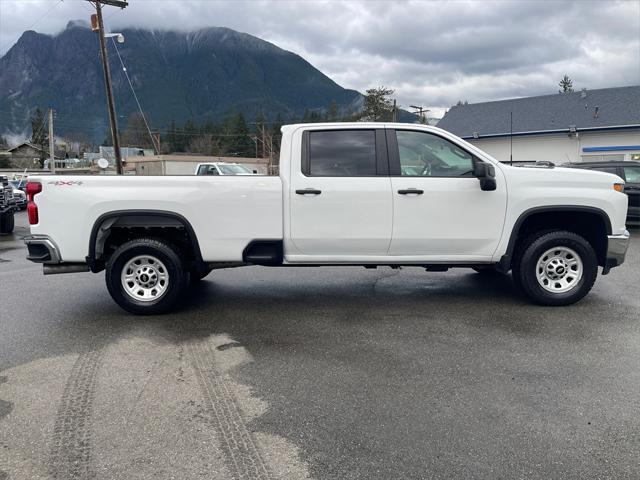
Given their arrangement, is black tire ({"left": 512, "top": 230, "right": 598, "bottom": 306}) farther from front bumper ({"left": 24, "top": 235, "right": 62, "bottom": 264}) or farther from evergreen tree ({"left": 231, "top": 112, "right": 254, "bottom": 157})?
evergreen tree ({"left": 231, "top": 112, "right": 254, "bottom": 157})

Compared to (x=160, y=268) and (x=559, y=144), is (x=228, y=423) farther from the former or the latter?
(x=559, y=144)

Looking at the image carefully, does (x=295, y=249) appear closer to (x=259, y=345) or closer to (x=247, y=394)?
(x=259, y=345)

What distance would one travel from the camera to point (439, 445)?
319 cm

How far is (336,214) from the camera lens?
5.73m

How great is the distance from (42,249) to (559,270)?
5.72 meters

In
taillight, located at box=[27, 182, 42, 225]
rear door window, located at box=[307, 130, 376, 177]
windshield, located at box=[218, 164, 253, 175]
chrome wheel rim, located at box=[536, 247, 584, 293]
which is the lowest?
chrome wheel rim, located at box=[536, 247, 584, 293]

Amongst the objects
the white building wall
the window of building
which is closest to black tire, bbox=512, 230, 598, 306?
the window of building

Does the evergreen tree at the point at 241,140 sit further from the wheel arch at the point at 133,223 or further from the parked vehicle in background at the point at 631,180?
the wheel arch at the point at 133,223

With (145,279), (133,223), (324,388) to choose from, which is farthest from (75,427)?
(133,223)

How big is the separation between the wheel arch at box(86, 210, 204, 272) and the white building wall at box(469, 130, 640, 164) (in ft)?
103

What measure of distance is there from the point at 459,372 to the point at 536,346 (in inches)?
40.7

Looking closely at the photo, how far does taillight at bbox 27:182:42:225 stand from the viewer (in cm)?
560

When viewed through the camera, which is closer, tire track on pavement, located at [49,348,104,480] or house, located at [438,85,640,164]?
tire track on pavement, located at [49,348,104,480]

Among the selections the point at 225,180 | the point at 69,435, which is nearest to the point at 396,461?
the point at 69,435
